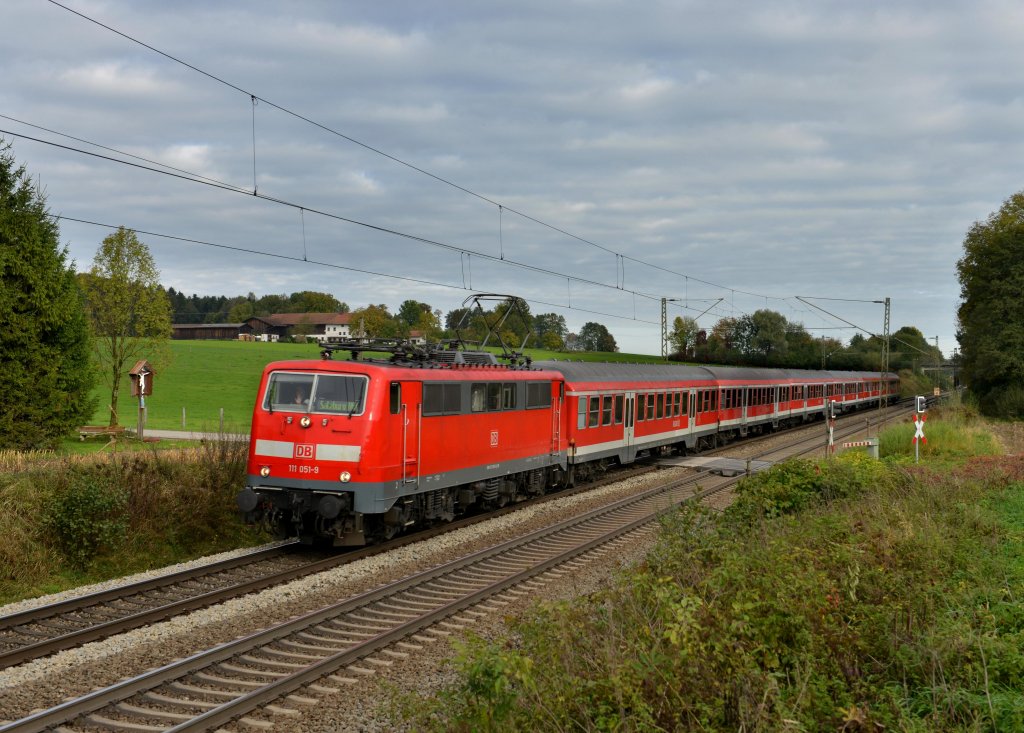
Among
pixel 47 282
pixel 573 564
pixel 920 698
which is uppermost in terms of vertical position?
pixel 47 282

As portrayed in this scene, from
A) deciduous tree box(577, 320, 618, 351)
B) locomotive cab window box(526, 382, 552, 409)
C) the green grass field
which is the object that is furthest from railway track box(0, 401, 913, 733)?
deciduous tree box(577, 320, 618, 351)

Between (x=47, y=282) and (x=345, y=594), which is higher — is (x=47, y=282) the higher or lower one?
the higher one

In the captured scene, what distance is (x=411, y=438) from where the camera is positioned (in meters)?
14.6

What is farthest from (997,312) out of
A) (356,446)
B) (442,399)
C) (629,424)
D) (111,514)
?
(111,514)

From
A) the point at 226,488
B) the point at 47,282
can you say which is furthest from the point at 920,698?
the point at 47,282

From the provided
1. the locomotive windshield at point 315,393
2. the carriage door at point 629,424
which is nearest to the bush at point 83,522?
the locomotive windshield at point 315,393

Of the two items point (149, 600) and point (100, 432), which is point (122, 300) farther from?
point (149, 600)

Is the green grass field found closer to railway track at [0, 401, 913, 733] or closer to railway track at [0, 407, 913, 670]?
railway track at [0, 407, 913, 670]

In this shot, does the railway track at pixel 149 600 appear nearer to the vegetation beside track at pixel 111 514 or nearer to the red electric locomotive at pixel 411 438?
the red electric locomotive at pixel 411 438

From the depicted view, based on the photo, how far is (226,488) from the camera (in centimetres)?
1570

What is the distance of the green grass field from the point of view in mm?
43969

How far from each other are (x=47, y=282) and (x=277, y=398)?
38.6 feet

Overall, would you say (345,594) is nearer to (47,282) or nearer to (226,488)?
(226,488)

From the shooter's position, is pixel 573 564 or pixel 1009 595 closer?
pixel 1009 595
